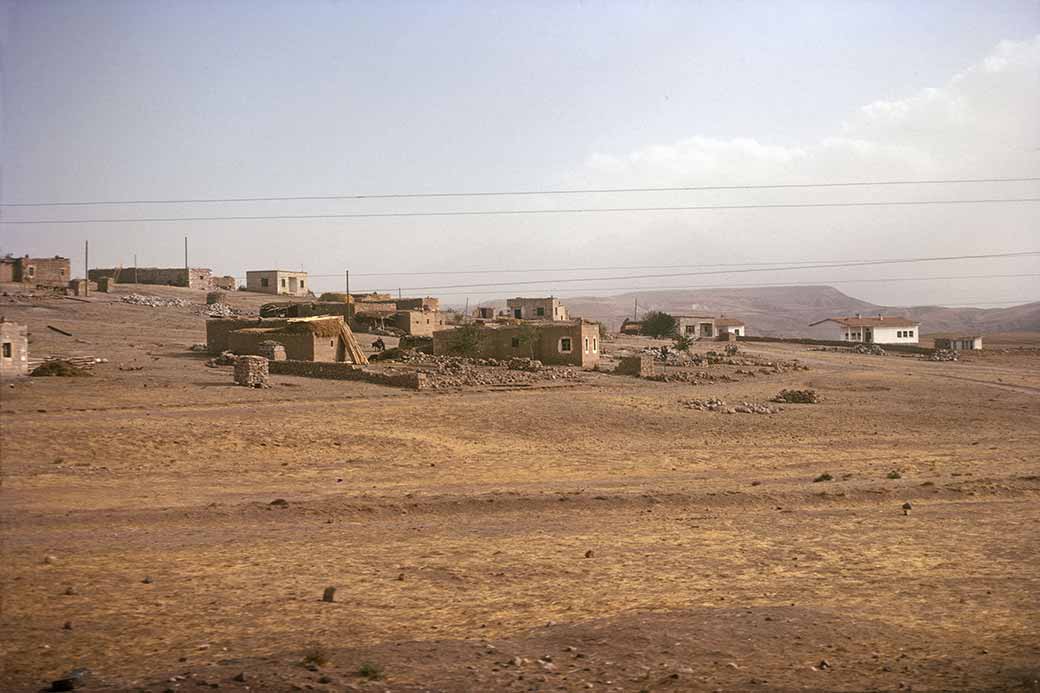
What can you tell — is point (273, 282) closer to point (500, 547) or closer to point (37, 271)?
point (37, 271)

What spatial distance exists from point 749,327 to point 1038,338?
7566 cm

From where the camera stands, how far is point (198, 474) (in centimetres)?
1970

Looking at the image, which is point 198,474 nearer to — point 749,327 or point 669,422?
point 669,422

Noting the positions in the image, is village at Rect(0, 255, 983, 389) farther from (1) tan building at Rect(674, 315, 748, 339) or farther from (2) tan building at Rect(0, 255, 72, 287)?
(1) tan building at Rect(674, 315, 748, 339)

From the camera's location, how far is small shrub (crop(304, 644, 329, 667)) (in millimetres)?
8609

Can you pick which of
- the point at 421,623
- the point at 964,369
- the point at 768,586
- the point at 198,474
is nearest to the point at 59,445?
the point at 198,474

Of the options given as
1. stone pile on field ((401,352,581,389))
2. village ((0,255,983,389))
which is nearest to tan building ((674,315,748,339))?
village ((0,255,983,389))

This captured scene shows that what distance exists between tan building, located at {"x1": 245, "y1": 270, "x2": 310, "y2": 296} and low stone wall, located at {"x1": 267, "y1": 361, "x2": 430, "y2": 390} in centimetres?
4585

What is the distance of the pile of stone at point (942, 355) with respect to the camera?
66.8 meters

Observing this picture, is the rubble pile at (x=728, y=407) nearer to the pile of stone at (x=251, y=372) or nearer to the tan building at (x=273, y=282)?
the pile of stone at (x=251, y=372)

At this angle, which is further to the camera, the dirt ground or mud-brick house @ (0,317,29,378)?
mud-brick house @ (0,317,29,378)

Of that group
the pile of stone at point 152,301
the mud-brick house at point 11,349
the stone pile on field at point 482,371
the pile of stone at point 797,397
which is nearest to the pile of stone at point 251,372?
the stone pile on field at point 482,371

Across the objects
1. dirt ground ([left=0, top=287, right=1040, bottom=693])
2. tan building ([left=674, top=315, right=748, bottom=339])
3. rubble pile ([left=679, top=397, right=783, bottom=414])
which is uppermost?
tan building ([left=674, top=315, right=748, bottom=339])

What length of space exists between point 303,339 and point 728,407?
17.4 metres
